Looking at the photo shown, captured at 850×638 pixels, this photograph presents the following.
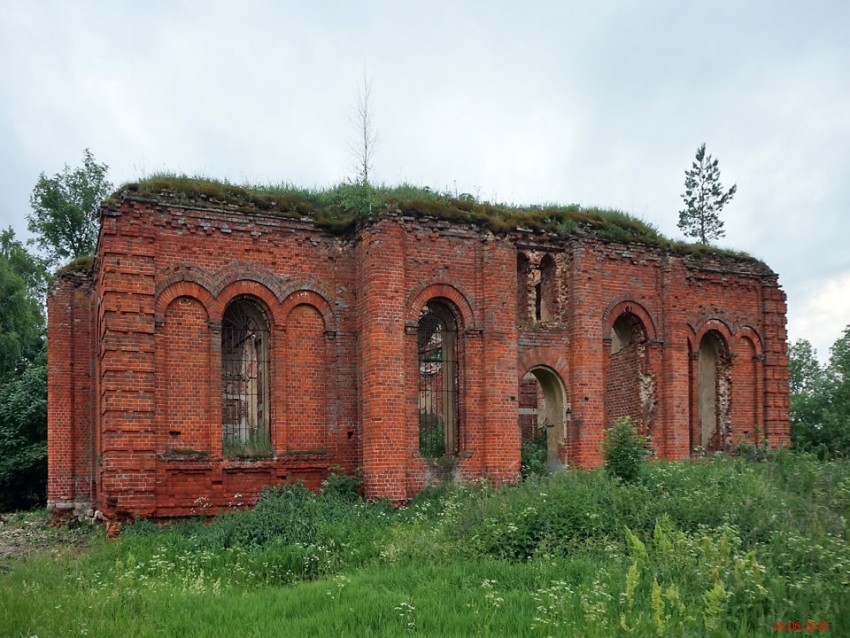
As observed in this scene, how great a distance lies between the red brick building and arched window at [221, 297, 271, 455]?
0.05m

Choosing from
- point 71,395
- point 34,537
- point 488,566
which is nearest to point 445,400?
point 488,566

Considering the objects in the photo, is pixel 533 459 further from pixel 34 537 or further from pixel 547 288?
pixel 34 537

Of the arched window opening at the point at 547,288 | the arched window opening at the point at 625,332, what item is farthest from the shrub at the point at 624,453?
the arched window opening at the point at 625,332

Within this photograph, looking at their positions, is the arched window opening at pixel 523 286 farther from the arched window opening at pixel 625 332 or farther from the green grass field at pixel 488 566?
the green grass field at pixel 488 566

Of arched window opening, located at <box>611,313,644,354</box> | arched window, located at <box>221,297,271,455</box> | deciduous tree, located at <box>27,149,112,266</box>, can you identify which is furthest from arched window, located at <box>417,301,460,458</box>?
deciduous tree, located at <box>27,149,112,266</box>

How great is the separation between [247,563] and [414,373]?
5.12 m

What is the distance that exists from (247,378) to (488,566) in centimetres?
719

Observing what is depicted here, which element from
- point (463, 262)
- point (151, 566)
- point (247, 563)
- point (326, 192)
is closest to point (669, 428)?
point (463, 262)

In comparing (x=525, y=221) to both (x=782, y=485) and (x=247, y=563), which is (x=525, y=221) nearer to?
(x=782, y=485)

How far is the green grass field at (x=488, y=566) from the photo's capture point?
243 inches

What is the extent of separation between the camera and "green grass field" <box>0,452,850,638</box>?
6.16 metres

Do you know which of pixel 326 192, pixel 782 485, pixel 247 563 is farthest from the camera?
pixel 326 192

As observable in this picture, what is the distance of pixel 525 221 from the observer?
15422 mm

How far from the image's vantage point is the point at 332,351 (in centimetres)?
1420
